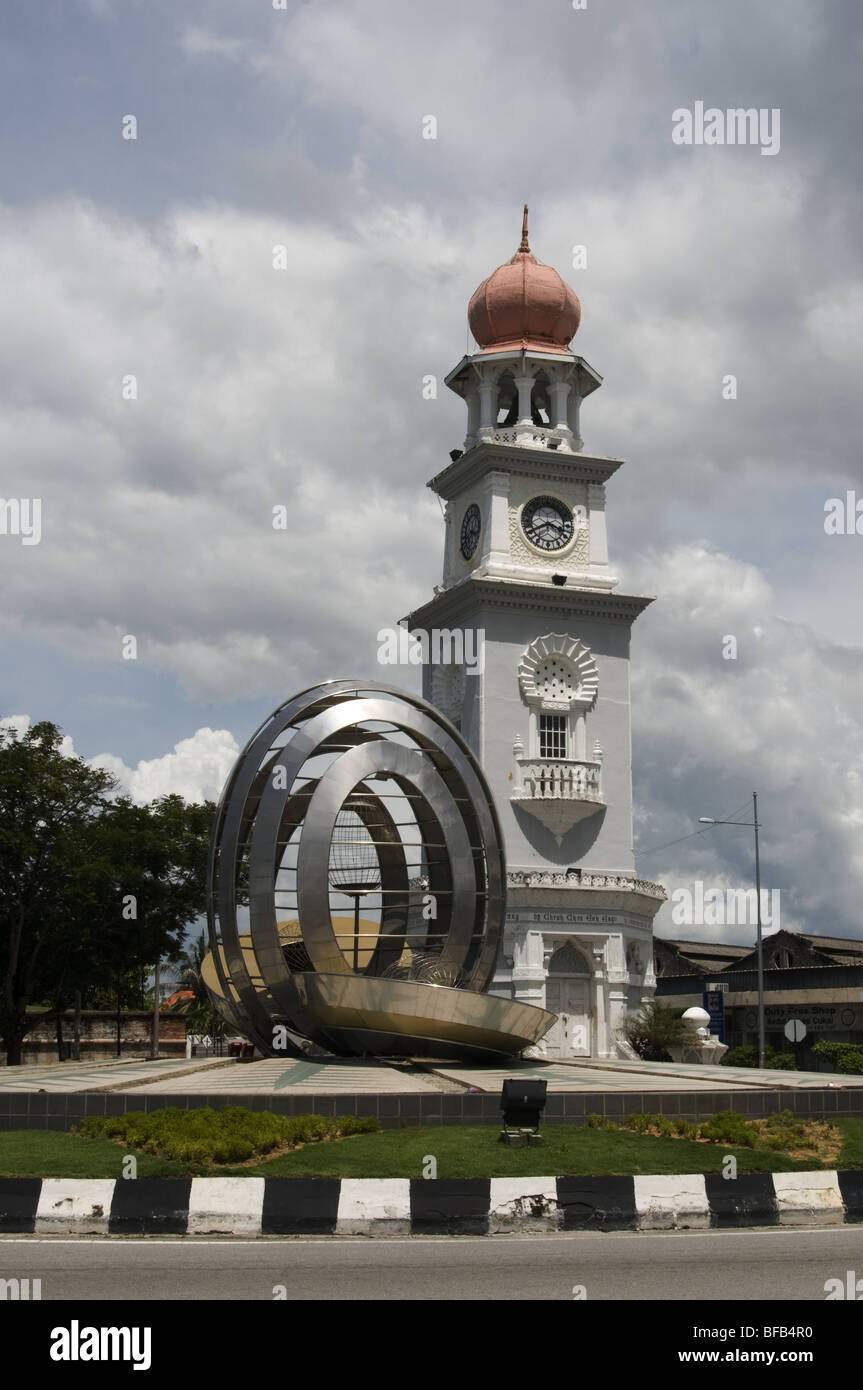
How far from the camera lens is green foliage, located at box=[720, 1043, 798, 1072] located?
57.2 metres

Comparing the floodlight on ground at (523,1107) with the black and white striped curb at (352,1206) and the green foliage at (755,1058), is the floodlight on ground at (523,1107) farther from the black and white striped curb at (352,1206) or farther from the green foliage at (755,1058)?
the green foliage at (755,1058)

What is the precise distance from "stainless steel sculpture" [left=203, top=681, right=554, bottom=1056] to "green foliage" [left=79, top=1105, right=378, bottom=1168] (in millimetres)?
7589

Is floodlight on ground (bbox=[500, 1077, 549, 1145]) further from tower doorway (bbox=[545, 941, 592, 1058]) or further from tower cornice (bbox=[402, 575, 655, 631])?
tower cornice (bbox=[402, 575, 655, 631])

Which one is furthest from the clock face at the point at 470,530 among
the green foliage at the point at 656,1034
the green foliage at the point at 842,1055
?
the green foliage at the point at 842,1055

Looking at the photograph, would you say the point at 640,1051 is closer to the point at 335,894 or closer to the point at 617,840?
the point at 617,840

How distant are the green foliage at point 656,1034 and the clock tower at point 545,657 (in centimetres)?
182

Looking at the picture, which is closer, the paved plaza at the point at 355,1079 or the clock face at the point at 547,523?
the paved plaza at the point at 355,1079

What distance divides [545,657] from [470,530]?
6.93 metres

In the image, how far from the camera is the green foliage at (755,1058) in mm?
57244

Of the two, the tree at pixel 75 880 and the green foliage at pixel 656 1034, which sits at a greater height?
the tree at pixel 75 880

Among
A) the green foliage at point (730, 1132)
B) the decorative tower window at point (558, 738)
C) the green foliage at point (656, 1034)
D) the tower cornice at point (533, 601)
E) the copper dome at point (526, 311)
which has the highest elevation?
the copper dome at point (526, 311)

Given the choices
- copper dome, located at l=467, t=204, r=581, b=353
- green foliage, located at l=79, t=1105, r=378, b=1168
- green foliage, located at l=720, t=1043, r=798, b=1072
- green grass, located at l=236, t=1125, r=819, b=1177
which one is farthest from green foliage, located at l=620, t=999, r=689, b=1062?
green grass, located at l=236, t=1125, r=819, b=1177
